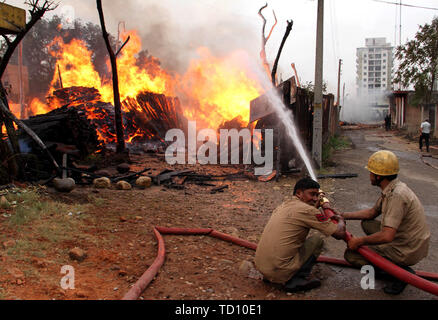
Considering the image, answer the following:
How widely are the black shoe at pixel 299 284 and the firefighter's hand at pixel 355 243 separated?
52 centimetres

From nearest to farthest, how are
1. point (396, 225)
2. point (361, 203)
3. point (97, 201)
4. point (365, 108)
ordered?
point (396, 225)
point (97, 201)
point (361, 203)
point (365, 108)

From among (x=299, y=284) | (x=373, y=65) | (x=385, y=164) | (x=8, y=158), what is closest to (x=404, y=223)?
(x=385, y=164)

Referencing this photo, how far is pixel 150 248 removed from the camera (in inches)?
189

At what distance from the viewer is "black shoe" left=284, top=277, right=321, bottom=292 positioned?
3607 millimetres

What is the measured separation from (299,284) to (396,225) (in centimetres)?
113

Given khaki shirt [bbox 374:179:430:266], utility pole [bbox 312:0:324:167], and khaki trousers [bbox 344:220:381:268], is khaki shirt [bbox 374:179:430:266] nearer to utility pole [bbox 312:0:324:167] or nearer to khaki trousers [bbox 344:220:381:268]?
khaki trousers [bbox 344:220:381:268]

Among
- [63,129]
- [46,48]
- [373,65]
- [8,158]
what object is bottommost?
[8,158]

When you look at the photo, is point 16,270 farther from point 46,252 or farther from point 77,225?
point 77,225

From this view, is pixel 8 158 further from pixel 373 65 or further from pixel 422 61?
pixel 373 65

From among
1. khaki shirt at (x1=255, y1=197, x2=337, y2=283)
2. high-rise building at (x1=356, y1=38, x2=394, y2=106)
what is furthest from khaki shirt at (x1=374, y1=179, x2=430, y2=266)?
high-rise building at (x1=356, y1=38, x2=394, y2=106)

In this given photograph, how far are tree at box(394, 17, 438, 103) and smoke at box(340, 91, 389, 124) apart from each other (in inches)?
1848

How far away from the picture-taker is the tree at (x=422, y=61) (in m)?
22.6

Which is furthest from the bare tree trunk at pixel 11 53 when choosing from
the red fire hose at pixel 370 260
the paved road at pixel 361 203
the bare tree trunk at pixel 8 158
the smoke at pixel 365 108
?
the smoke at pixel 365 108
